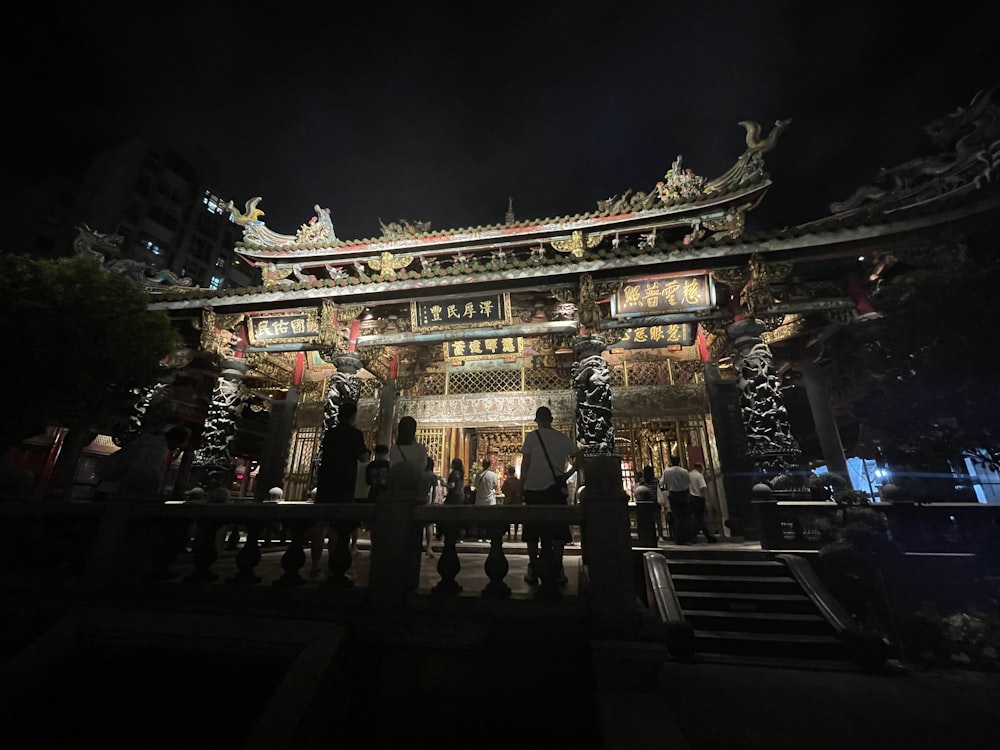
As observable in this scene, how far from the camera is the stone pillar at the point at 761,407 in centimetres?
697

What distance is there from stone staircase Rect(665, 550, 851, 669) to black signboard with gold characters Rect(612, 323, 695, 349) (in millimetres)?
4822

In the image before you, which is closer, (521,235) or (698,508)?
(698,508)

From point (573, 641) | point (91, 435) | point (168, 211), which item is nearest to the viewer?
point (573, 641)

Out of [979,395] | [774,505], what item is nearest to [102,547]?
[774,505]

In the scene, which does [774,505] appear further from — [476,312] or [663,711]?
[476,312]

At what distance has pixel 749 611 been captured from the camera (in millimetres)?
4430

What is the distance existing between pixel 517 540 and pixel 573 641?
6233 millimetres

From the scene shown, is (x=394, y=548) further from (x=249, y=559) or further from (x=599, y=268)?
(x=599, y=268)

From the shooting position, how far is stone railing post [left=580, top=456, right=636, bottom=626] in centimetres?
271

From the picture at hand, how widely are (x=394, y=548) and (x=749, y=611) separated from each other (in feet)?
13.2

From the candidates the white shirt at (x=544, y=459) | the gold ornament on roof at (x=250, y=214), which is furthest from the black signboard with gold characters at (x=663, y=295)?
the gold ornament on roof at (x=250, y=214)

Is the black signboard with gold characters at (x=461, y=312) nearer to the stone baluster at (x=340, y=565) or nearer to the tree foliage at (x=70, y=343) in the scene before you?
the tree foliage at (x=70, y=343)

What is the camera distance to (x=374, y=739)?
9.18 feet

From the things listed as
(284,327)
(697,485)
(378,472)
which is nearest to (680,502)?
(697,485)
